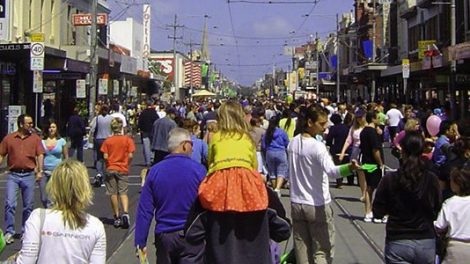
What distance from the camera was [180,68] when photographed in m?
111

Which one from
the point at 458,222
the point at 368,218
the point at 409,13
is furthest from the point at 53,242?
the point at 409,13

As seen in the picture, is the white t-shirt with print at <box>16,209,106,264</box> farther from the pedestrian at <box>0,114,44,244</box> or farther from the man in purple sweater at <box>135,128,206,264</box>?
the pedestrian at <box>0,114,44,244</box>

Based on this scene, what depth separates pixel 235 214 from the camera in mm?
5199

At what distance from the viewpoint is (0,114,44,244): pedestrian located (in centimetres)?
1089

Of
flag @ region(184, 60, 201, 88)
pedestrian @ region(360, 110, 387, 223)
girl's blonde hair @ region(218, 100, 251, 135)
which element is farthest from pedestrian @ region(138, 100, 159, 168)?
flag @ region(184, 60, 201, 88)

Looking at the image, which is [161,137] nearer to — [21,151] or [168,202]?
[21,151]

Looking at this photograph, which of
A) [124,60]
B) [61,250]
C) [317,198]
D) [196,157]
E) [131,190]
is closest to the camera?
[61,250]

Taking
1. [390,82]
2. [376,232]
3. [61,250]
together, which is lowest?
[376,232]

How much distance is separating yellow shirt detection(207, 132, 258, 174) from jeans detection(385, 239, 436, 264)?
141cm

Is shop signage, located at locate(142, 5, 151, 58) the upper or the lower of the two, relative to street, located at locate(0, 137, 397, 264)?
upper

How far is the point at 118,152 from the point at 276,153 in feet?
11.1

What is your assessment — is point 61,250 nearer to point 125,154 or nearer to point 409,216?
point 409,216

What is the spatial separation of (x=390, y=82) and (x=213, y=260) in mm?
51721

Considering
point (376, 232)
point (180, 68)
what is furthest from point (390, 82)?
point (180, 68)
